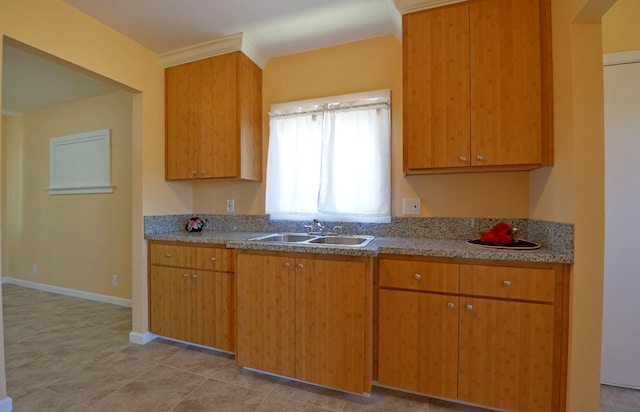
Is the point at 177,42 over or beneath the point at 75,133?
over

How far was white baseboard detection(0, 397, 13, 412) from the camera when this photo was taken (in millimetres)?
1558

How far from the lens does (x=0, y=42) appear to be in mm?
1588

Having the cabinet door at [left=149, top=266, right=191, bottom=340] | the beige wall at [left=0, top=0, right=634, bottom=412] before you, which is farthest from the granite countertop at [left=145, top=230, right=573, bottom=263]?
the cabinet door at [left=149, top=266, right=191, bottom=340]

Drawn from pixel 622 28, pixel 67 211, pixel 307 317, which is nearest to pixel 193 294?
pixel 307 317

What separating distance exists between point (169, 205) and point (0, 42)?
1513 millimetres

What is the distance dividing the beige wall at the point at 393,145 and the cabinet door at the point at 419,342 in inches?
31.0

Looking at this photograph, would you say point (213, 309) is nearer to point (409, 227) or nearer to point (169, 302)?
point (169, 302)

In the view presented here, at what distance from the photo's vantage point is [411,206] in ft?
7.20

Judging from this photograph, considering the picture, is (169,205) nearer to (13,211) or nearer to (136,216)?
(136,216)

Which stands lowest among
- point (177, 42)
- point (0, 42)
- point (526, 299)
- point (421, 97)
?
point (526, 299)

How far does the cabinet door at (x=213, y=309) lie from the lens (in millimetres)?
2119

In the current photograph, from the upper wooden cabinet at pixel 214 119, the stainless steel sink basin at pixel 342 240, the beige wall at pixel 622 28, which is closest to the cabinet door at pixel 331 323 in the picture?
the stainless steel sink basin at pixel 342 240

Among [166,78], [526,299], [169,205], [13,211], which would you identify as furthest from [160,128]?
[13,211]

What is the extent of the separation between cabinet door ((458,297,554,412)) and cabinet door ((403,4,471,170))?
911 millimetres
